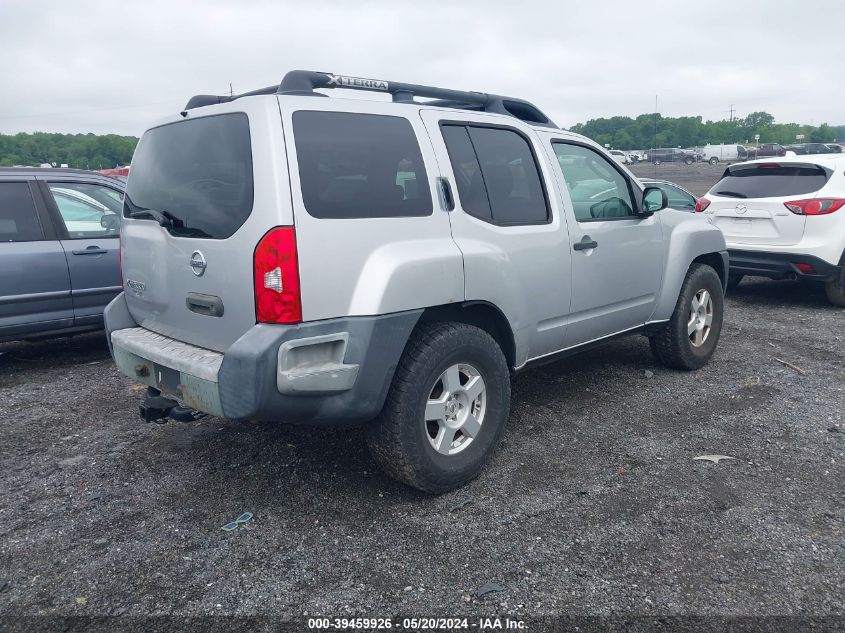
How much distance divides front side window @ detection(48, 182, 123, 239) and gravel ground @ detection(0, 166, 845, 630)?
1.57 meters

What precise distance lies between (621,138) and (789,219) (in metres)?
64.2

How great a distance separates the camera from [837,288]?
7375 mm

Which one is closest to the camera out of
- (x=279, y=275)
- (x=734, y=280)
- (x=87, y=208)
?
(x=279, y=275)

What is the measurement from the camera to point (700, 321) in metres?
5.39

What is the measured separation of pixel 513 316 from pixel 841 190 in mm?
5548

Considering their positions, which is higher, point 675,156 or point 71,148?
point 71,148

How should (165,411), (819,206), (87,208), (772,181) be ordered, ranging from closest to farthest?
(165,411) → (87,208) → (819,206) → (772,181)

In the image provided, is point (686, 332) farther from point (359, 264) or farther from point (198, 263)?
point (198, 263)

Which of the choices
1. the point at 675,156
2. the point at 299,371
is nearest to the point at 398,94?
the point at 299,371

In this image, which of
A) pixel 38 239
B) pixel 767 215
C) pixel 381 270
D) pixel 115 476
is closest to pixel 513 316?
pixel 381 270

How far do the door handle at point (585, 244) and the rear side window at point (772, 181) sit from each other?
4.42 m

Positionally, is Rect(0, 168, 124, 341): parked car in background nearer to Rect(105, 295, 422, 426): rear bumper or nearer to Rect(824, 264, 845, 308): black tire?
Rect(105, 295, 422, 426): rear bumper

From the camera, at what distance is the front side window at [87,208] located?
227 inches

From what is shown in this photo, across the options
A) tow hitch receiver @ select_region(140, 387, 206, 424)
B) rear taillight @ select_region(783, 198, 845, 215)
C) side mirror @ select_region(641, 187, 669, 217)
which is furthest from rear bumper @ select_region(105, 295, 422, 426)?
rear taillight @ select_region(783, 198, 845, 215)
